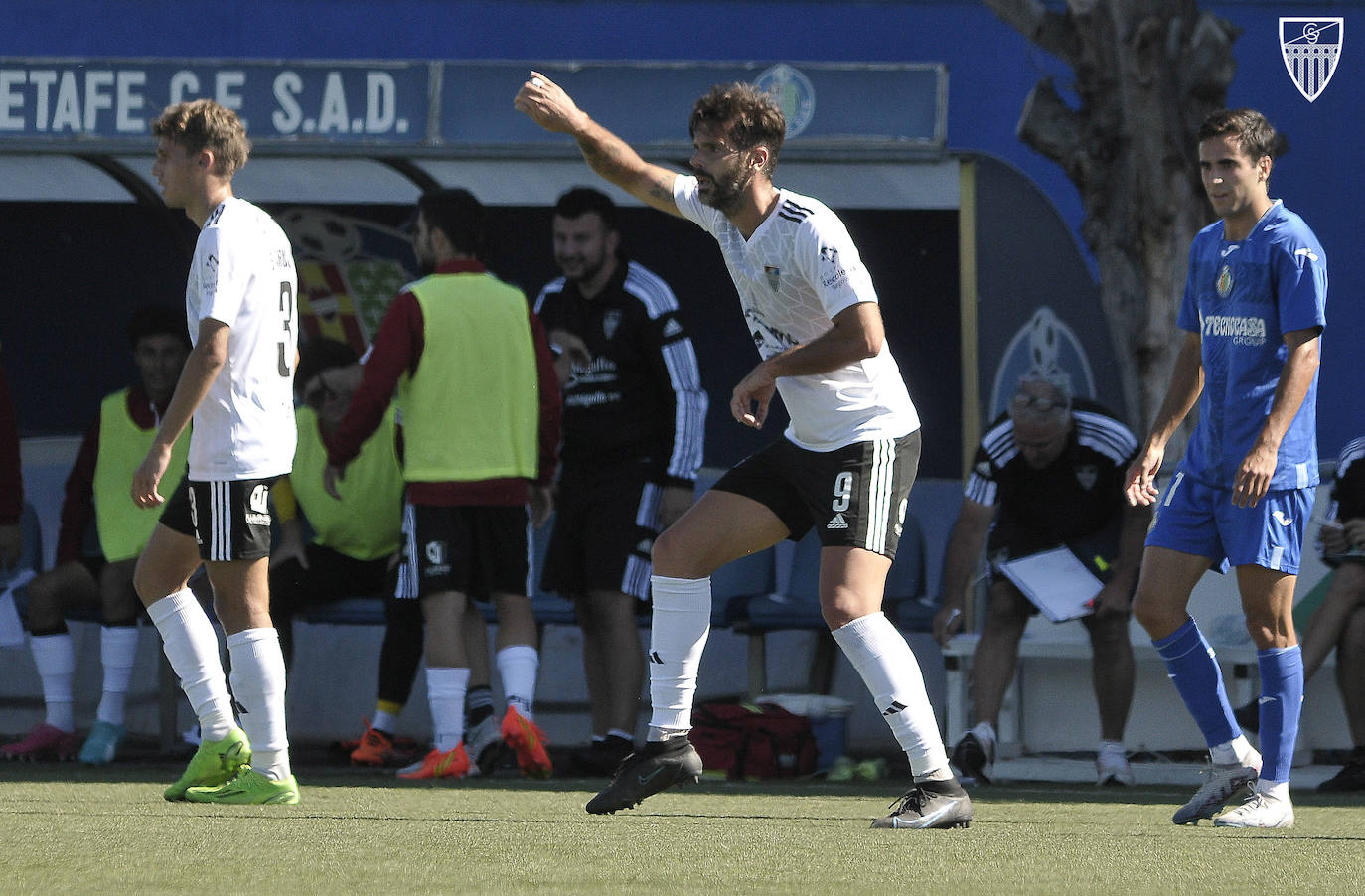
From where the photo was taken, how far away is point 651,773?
16.5ft

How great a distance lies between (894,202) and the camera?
827 cm

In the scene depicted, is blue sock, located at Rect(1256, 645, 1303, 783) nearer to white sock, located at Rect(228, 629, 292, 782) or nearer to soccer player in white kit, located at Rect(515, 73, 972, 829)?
soccer player in white kit, located at Rect(515, 73, 972, 829)

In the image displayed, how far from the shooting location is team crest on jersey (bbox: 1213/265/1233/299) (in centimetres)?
539

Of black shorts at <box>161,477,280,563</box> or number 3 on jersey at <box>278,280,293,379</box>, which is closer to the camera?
black shorts at <box>161,477,280,563</box>

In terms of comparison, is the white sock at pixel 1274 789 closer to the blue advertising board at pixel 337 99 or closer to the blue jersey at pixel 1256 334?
the blue jersey at pixel 1256 334

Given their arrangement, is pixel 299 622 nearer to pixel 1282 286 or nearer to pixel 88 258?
pixel 88 258

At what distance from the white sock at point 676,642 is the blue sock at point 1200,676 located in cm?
132

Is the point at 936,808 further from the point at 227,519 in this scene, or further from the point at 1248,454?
the point at 227,519

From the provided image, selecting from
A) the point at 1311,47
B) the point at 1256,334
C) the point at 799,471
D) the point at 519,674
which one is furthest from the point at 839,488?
the point at 1311,47

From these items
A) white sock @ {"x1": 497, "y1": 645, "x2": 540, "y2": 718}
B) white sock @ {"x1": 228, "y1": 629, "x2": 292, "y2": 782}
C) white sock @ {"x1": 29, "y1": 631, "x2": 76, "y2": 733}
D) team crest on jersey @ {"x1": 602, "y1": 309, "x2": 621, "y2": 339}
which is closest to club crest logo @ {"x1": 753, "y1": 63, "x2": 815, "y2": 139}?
team crest on jersey @ {"x1": 602, "y1": 309, "x2": 621, "y2": 339}

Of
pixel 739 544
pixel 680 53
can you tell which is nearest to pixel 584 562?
pixel 739 544

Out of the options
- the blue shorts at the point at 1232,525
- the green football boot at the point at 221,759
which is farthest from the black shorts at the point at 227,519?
the blue shorts at the point at 1232,525

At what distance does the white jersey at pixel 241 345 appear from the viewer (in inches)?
208

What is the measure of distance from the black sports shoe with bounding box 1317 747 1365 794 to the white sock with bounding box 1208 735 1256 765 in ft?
5.69
